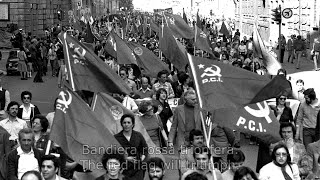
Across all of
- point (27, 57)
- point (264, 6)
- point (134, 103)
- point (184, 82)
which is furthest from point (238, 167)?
point (264, 6)

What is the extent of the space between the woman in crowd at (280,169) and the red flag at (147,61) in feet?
32.2

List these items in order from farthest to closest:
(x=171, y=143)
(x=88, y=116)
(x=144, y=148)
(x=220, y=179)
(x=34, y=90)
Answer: (x=34, y=90) < (x=171, y=143) < (x=144, y=148) < (x=88, y=116) < (x=220, y=179)

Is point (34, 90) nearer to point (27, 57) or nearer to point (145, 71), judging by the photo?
point (27, 57)

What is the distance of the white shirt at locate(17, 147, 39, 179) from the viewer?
8172 mm

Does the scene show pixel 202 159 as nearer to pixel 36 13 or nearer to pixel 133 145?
pixel 133 145

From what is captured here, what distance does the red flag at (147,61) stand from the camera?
17.7 meters

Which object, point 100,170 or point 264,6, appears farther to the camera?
point 264,6

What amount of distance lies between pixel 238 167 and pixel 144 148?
4.73 ft

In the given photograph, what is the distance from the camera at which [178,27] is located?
25.3 m

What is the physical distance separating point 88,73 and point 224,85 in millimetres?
2575

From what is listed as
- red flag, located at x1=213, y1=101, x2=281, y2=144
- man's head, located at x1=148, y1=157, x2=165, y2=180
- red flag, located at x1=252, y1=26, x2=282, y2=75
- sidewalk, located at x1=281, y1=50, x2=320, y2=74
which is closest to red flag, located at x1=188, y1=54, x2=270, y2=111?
red flag, located at x1=213, y1=101, x2=281, y2=144

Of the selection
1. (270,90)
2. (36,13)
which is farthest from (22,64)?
(36,13)

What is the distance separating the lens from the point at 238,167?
7973 mm

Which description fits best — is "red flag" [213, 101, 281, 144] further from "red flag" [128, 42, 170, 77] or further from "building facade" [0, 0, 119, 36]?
"building facade" [0, 0, 119, 36]
